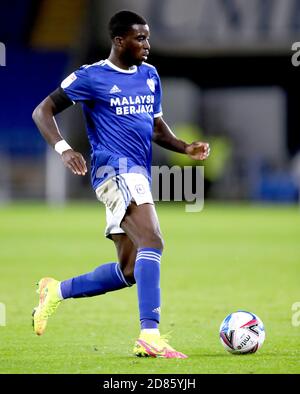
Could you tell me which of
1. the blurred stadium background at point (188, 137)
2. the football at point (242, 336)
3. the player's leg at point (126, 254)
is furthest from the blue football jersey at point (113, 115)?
the blurred stadium background at point (188, 137)

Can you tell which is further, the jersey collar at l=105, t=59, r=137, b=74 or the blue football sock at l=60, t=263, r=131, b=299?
the blue football sock at l=60, t=263, r=131, b=299

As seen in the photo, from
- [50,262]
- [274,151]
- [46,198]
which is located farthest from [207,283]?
[274,151]

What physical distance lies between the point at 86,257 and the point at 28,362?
7.89 metres

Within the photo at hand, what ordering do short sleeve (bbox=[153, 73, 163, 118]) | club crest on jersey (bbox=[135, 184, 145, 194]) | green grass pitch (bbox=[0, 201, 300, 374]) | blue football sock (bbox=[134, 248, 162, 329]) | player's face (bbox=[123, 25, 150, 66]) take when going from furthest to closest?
short sleeve (bbox=[153, 73, 163, 118]), player's face (bbox=[123, 25, 150, 66]), club crest on jersey (bbox=[135, 184, 145, 194]), blue football sock (bbox=[134, 248, 162, 329]), green grass pitch (bbox=[0, 201, 300, 374])

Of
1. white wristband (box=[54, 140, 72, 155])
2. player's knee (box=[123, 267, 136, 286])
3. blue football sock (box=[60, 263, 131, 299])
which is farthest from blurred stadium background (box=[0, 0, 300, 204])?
white wristband (box=[54, 140, 72, 155])

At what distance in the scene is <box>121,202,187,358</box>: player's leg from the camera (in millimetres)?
6500

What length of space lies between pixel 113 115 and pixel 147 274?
3.66 ft

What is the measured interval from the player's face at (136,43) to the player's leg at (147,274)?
992 mm

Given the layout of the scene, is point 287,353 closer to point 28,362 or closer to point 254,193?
point 28,362

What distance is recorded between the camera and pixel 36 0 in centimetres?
3033

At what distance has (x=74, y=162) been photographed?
21.5 ft

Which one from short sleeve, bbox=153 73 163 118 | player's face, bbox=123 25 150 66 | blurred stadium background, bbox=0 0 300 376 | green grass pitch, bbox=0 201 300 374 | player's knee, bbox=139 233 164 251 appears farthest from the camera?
blurred stadium background, bbox=0 0 300 376

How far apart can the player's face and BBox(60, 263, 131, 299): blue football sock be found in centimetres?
142

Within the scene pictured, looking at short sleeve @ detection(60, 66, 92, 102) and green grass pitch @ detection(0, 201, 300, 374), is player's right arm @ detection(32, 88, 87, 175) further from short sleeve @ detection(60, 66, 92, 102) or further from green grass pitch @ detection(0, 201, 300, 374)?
green grass pitch @ detection(0, 201, 300, 374)
